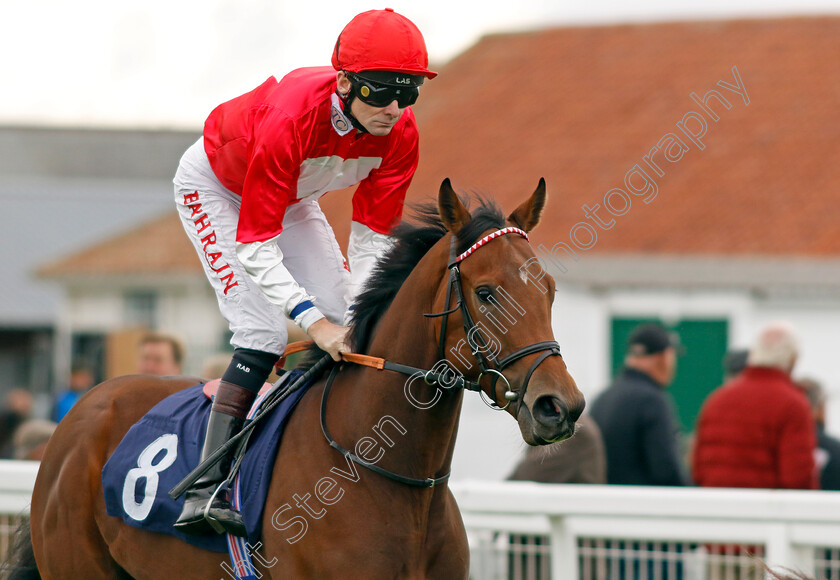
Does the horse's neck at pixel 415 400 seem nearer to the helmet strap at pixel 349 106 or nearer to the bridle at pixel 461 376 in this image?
the bridle at pixel 461 376

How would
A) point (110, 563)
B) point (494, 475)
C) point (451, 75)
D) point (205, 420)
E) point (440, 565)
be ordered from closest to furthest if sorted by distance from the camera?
point (440, 565), point (205, 420), point (110, 563), point (494, 475), point (451, 75)

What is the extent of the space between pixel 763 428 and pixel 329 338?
9.23 feet

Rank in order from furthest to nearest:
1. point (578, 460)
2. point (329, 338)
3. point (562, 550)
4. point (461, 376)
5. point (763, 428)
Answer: point (763, 428), point (578, 460), point (562, 550), point (329, 338), point (461, 376)

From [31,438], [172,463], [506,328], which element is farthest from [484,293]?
[31,438]

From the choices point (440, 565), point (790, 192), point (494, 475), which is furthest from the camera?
point (790, 192)

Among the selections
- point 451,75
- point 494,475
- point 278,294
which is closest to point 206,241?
point 278,294

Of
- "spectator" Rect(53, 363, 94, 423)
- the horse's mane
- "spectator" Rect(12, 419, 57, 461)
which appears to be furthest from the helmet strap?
"spectator" Rect(53, 363, 94, 423)

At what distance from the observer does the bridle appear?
9.14 ft

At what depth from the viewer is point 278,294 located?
321 cm

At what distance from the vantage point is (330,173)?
11.6 ft

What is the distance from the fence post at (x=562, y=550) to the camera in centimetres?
449

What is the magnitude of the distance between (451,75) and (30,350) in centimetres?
1338

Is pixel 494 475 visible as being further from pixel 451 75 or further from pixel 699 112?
pixel 451 75

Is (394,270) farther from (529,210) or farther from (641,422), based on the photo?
(641,422)
